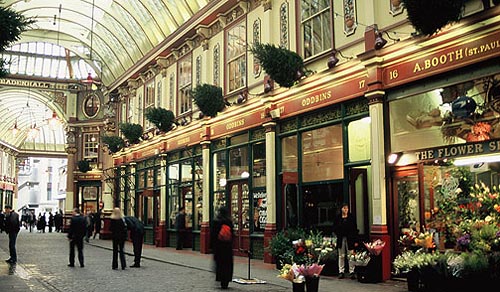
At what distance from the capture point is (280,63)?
14734 mm

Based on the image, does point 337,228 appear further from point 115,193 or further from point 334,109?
point 115,193

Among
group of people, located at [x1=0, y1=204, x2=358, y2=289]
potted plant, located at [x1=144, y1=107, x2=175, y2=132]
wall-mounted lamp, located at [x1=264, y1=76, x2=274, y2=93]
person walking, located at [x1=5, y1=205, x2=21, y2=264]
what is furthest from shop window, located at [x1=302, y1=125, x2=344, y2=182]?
potted plant, located at [x1=144, y1=107, x2=175, y2=132]

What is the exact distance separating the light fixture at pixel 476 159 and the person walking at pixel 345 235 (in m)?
2.79

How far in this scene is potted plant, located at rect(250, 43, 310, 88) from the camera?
14.6m

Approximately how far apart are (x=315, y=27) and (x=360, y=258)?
640cm

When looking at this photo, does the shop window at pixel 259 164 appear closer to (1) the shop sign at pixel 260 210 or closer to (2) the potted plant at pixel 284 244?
(1) the shop sign at pixel 260 210

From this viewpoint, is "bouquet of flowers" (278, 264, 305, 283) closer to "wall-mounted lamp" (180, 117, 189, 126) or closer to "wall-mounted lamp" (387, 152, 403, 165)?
"wall-mounted lamp" (387, 152, 403, 165)

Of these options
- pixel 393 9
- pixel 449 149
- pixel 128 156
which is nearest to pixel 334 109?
pixel 393 9

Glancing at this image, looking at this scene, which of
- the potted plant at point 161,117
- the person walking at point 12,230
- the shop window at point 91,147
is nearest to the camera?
the person walking at point 12,230

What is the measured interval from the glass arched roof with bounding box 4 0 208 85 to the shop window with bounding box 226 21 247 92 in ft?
8.78

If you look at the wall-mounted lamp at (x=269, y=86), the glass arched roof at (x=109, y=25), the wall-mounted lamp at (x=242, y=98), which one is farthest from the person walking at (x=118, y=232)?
the glass arched roof at (x=109, y=25)

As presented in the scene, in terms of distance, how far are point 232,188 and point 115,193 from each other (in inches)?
575

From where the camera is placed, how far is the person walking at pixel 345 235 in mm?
12867

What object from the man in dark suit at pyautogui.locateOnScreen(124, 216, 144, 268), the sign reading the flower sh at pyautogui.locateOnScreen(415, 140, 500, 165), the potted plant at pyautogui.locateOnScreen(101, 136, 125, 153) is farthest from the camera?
the potted plant at pyautogui.locateOnScreen(101, 136, 125, 153)
